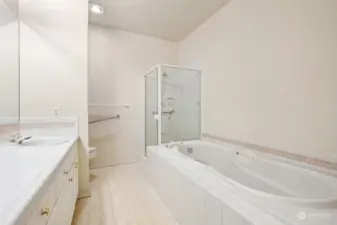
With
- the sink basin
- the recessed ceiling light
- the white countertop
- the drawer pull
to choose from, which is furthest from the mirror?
the drawer pull

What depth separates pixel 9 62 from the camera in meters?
1.85

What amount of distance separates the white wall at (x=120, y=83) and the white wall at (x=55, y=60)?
43.8 inches

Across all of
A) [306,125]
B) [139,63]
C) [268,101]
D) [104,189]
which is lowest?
[104,189]

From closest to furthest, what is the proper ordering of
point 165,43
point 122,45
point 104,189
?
1. point 104,189
2. point 122,45
3. point 165,43

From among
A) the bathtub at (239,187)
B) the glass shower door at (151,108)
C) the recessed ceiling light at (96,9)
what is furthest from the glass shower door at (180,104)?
the recessed ceiling light at (96,9)


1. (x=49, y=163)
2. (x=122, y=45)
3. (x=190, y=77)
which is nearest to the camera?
(x=49, y=163)

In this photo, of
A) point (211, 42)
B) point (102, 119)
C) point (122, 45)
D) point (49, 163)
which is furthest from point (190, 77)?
point (49, 163)

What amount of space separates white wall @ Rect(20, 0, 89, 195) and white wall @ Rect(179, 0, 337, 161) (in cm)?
174

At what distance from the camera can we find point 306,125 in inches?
65.7

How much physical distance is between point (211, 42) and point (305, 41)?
4.66ft

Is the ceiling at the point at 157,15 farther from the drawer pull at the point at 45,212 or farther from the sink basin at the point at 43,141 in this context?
the drawer pull at the point at 45,212

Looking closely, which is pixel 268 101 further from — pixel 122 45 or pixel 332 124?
pixel 122 45

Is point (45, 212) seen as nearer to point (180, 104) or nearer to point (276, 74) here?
point (276, 74)

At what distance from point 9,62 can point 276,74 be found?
2.54 metres
